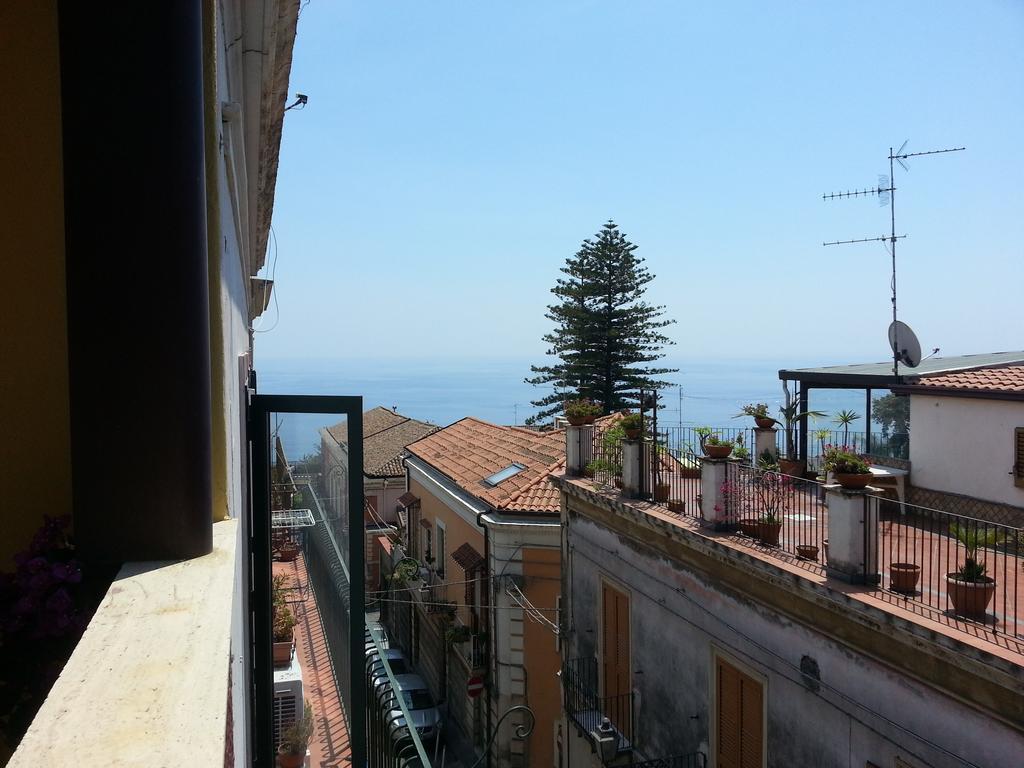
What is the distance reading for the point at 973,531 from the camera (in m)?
5.79

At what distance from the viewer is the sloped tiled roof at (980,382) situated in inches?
404

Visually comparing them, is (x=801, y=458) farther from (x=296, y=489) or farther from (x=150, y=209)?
Answer: (x=150, y=209)

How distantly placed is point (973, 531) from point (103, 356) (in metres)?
6.07

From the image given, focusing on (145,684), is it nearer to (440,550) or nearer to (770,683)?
(770,683)

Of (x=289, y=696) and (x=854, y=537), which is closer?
(x=854, y=537)

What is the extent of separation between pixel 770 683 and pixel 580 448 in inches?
223

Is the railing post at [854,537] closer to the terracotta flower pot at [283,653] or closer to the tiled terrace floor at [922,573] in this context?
the tiled terrace floor at [922,573]

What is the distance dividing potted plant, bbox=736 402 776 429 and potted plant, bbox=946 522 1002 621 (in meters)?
5.47

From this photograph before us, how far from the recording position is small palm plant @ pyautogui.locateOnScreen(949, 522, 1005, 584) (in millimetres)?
5513

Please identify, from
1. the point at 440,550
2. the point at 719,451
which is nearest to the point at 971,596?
the point at 719,451

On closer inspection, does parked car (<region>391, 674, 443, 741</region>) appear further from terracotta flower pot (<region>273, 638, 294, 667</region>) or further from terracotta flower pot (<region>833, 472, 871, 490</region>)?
terracotta flower pot (<region>833, 472, 871, 490</region>)

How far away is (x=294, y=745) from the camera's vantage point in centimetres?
1102

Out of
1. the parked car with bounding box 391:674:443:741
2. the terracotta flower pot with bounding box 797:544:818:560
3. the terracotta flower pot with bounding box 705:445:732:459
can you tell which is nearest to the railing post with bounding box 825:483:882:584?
the terracotta flower pot with bounding box 797:544:818:560

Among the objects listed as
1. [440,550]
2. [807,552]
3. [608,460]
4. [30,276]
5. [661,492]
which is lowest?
[440,550]
